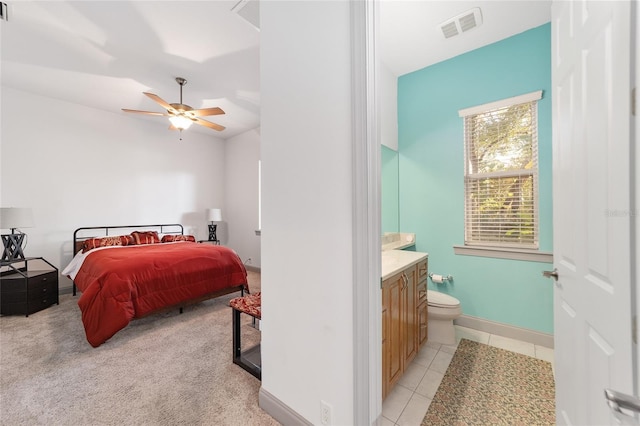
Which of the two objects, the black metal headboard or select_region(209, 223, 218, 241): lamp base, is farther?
select_region(209, 223, 218, 241): lamp base

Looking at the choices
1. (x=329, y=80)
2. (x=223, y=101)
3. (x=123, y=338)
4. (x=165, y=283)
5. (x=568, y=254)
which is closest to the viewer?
(x=568, y=254)

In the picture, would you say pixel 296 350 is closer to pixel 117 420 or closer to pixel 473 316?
pixel 117 420

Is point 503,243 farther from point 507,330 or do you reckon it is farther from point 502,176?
point 507,330

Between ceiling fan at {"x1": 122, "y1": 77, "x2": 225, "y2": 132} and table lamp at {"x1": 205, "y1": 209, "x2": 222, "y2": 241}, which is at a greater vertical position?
ceiling fan at {"x1": 122, "y1": 77, "x2": 225, "y2": 132}

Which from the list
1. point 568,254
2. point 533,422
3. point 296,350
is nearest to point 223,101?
point 296,350

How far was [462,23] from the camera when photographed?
7.28ft

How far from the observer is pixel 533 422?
1.47m

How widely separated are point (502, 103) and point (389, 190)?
4.32 ft

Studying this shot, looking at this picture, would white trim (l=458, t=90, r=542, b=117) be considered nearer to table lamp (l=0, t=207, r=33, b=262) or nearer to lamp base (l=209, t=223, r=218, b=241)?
lamp base (l=209, t=223, r=218, b=241)

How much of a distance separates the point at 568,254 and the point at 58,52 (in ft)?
14.6

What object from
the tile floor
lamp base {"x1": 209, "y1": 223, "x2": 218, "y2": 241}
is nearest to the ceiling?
lamp base {"x1": 209, "y1": 223, "x2": 218, "y2": 241}

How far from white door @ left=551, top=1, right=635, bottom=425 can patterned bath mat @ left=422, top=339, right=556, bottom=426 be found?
50cm

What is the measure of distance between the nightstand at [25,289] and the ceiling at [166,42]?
7.54 feet

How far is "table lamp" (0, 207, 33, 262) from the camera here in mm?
2936
